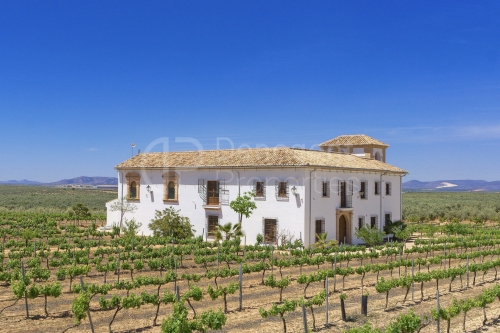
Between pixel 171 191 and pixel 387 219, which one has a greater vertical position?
pixel 171 191

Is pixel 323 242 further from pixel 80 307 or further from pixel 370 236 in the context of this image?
pixel 80 307

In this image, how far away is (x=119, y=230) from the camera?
3803 cm

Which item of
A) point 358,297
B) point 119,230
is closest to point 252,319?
point 358,297

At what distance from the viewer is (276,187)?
31719 millimetres

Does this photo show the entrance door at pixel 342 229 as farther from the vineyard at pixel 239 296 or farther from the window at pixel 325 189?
the vineyard at pixel 239 296

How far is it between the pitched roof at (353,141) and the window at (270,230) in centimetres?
1289

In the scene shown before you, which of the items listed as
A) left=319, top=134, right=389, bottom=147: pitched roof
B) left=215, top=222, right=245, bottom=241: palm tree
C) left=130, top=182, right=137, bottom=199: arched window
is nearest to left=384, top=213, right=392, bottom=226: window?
left=319, top=134, right=389, bottom=147: pitched roof

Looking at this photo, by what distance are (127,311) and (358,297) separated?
7.92 meters

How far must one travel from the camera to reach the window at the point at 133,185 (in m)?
39.1

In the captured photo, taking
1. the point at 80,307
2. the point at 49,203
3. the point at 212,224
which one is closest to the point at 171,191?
the point at 212,224

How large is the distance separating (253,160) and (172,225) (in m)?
7.28

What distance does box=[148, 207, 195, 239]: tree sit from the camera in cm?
3509

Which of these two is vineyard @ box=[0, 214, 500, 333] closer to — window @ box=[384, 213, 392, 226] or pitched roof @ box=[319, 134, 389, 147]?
window @ box=[384, 213, 392, 226]

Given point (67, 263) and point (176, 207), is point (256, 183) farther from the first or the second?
point (67, 263)
